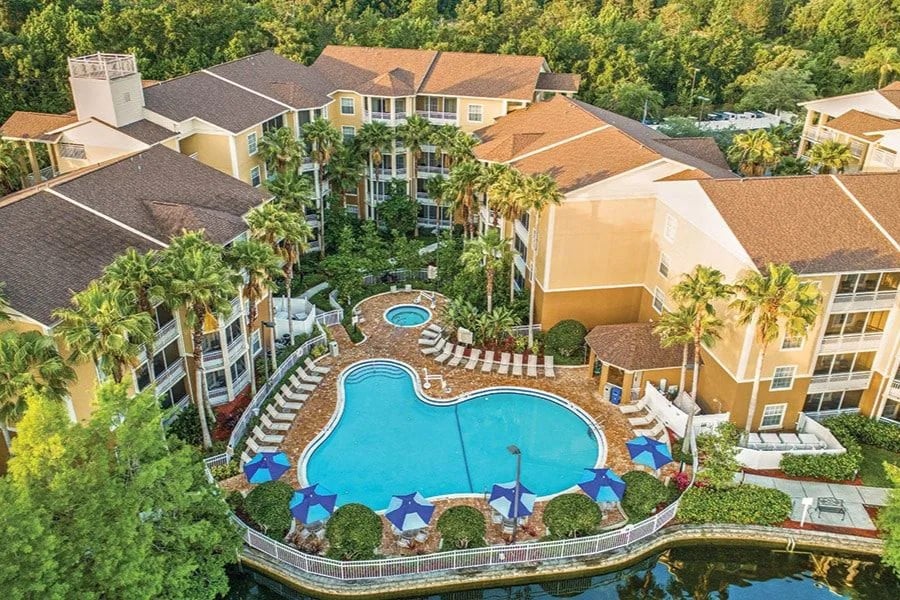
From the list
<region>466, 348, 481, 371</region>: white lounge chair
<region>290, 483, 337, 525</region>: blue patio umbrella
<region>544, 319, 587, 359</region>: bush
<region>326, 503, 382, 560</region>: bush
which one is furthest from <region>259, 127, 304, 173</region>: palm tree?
<region>326, 503, 382, 560</region>: bush

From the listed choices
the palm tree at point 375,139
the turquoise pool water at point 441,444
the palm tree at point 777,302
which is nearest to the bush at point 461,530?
the turquoise pool water at point 441,444

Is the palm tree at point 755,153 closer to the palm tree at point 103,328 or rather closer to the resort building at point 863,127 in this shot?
the resort building at point 863,127

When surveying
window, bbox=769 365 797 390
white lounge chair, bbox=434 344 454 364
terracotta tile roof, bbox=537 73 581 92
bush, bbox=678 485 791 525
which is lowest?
white lounge chair, bbox=434 344 454 364

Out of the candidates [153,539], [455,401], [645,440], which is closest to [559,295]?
[455,401]

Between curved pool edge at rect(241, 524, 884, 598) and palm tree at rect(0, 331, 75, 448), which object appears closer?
palm tree at rect(0, 331, 75, 448)

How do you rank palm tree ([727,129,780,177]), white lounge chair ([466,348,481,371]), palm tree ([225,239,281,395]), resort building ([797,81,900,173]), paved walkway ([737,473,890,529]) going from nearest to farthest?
paved walkway ([737,473,890,529]), palm tree ([225,239,281,395]), white lounge chair ([466,348,481,371]), palm tree ([727,129,780,177]), resort building ([797,81,900,173])

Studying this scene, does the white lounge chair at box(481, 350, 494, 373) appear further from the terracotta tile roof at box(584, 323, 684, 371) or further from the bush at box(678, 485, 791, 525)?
the bush at box(678, 485, 791, 525)

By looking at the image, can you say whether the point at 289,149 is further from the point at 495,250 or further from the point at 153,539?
the point at 153,539
